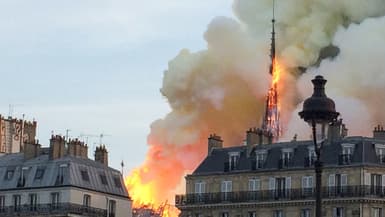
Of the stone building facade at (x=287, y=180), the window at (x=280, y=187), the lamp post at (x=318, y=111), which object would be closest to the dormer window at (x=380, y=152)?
the stone building facade at (x=287, y=180)

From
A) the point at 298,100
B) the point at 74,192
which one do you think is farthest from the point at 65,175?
the point at 298,100

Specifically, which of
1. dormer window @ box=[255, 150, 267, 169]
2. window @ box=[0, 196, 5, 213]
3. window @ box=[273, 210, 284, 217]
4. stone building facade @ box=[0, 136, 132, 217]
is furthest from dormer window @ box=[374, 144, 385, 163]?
window @ box=[0, 196, 5, 213]

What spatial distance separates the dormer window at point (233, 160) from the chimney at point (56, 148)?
11031mm

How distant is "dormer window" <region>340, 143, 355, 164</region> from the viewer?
75.8 meters

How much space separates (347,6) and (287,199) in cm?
4759

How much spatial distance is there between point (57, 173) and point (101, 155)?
6642 mm

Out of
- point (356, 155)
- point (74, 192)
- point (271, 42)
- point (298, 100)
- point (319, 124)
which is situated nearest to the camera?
point (319, 124)

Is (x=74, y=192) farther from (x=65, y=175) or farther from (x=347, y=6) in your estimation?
(x=347, y=6)

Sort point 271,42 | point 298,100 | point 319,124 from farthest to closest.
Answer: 1. point 271,42
2. point 298,100
3. point 319,124

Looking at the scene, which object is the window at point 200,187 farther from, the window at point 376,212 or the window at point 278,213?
the window at point 376,212

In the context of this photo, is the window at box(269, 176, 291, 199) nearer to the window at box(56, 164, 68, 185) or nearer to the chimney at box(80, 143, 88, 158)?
the window at box(56, 164, 68, 185)

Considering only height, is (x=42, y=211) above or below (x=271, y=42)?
below

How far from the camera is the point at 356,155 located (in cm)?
7544

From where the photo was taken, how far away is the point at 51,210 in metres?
82.8
